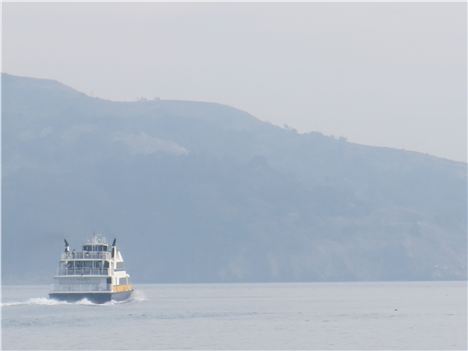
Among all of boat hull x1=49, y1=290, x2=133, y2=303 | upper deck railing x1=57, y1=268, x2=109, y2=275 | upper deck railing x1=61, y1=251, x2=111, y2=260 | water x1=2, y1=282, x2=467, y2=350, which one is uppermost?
upper deck railing x1=61, y1=251, x2=111, y2=260

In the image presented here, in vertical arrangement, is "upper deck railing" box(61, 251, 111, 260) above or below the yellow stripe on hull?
above

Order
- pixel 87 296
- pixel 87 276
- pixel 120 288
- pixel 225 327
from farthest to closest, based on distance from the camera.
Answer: pixel 120 288 → pixel 87 296 → pixel 87 276 → pixel 225 327

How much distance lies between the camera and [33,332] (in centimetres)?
12644

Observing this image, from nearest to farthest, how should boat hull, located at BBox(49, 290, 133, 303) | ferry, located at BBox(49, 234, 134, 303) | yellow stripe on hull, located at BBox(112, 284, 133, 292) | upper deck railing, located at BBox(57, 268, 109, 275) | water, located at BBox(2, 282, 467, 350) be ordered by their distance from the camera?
1. water, located at BBox(2, 282, 467, 350)
2. upper deck railing, located at BBox(57, 268, 109, 275)
3. ferry, located at BBox(49, 234, 134, 303)
4. boat hull, located at BBox(49, 290, 133, 303)
5. yellow stripe on hull, located at BBox(112, 284, 133, 292)

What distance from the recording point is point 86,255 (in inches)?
6698

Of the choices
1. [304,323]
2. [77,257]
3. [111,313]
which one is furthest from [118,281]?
[304,323]

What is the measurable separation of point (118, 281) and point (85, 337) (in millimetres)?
58155

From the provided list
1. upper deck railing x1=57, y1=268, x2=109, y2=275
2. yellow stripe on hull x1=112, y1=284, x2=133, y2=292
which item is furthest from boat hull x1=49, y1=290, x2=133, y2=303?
upper deck railing x1=57, y1=268, x2=109, y2=275

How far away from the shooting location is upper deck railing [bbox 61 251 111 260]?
556 feet

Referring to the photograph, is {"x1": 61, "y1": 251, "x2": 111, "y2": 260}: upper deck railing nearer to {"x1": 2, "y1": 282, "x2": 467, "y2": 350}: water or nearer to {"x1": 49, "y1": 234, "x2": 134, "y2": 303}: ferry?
{"x1": 49, "y1": 234, "x2": 134, "y2": 303}: ferry

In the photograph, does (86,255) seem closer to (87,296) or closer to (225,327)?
(87,296)

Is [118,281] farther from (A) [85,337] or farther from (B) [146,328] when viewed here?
(A) [85,337]

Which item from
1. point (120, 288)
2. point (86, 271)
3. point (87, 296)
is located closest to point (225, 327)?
point (86, 271)

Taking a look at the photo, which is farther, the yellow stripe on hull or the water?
the yellow stripe on hull
